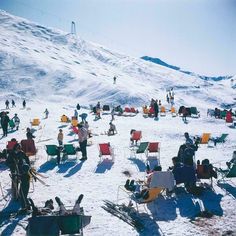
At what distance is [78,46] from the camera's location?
4990 inches

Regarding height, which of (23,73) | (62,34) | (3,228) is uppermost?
(62,34)

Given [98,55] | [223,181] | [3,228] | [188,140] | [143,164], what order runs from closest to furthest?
[3,228] → [223,181] → [188,140] → [143,164] → [98,55]

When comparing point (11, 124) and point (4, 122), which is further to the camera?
point (11, 124)

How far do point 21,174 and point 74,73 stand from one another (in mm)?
80641

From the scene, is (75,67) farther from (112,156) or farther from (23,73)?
(112,156)

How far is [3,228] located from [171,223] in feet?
14.7

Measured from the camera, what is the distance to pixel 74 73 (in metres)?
90.1

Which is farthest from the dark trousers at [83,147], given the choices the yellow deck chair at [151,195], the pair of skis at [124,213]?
the yellow deck chair at [151,195]

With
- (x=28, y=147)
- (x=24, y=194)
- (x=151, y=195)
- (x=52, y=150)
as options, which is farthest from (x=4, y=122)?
(x=151, y=195)

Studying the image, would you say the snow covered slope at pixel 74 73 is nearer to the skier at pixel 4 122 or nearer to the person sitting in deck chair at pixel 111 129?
the person sitting in deck chair at pixel 111 129

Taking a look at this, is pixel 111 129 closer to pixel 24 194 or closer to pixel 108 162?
pixel 108 162

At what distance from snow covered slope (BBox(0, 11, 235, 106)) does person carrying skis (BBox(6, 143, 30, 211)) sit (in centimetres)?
5840

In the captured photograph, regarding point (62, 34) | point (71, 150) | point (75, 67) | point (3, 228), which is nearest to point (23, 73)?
point (75, 67)

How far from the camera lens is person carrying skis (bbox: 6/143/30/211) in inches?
424
